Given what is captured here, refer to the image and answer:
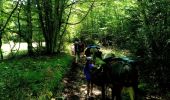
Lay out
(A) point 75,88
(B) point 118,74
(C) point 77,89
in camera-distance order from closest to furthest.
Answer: (B) point 118,74 → (C) point 77,89 → (A) point 75,88

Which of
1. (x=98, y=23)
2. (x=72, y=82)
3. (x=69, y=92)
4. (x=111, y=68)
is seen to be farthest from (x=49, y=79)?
(x=98, y=23)

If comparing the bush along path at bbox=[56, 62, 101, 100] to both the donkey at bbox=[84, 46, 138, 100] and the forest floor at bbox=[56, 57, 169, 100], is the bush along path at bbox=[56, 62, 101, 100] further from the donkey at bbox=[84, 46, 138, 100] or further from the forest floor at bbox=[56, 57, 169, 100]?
the donkey at bbox=[84, 46, 138, 100]

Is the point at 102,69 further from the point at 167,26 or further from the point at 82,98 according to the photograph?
the point at 167,26

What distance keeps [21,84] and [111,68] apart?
4428mm

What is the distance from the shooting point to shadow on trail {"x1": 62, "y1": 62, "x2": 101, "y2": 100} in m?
12.9

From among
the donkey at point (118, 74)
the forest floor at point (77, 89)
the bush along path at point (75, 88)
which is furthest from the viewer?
the bush along path at point (75, 88)

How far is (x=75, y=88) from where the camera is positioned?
583 inches

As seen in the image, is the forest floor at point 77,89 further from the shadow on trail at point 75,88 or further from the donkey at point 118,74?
the donkey at point 118,74

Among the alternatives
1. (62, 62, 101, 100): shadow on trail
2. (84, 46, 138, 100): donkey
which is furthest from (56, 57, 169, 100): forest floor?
(84, 46, 138, 100): donkey

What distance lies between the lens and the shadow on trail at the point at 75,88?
12.9 meters

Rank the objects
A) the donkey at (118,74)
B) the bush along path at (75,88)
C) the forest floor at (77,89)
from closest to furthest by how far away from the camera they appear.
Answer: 1. the donkey at (118,74)
2. the forest floor at (77,89)
3. the bush along path at (75,88)

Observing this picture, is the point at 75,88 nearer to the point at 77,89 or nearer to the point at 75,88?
the point at 75,88

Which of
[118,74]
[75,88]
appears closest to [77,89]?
[75,88]

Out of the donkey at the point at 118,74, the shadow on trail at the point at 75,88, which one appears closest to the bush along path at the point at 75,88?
the shadow on trail at the point at 75,88
